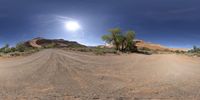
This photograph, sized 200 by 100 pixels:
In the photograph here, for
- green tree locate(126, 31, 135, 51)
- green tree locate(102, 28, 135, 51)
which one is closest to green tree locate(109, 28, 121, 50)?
green tree locate(102, 28, 135, 51)

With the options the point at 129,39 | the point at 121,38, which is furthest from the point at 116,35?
the point at 129,39

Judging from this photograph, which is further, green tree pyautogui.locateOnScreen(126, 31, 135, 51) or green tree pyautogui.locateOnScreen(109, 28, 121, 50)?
green tree pyautogui.locateOnScreen(126, 31, 135, 51)

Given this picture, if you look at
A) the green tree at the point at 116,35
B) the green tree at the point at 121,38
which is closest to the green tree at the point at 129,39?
the green tree at the point at 121,38

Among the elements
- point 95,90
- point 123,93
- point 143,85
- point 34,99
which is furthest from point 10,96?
point 143,85

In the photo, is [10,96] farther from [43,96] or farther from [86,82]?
[86,82]

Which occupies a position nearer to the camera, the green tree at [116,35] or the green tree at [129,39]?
the green tree at [116,35]

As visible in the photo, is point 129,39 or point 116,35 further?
point 129,39

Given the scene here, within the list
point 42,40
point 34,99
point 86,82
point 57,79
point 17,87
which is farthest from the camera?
point 42,40

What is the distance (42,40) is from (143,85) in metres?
137

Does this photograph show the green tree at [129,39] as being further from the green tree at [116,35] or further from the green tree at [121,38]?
the green tree at [116,35]

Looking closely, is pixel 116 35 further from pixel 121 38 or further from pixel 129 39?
pixel 129 39

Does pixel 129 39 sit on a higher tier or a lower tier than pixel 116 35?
lower

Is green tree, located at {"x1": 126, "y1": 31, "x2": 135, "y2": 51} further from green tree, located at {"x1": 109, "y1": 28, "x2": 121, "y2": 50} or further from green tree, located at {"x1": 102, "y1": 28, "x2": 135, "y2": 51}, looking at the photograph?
green tree, located at {"x1": 109, "y1": 28, "x2": 121, "y2": 50}

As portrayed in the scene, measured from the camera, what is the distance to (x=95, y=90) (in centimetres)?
1200
